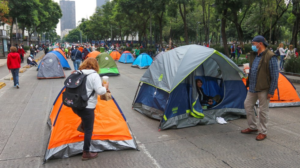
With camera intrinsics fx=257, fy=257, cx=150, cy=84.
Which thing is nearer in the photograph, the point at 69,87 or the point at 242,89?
the point at 69,87

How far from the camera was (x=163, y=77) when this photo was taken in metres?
6.31

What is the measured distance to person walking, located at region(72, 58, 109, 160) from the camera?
392cm

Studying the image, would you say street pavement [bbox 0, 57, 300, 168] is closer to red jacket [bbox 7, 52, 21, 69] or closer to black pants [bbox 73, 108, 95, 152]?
black pants [bbox 73, 108, 95, 152]

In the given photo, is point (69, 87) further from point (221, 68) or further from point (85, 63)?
point (221, 68)

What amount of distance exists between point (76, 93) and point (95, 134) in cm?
111

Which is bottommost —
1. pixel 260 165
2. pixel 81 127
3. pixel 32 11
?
pixel 260 165

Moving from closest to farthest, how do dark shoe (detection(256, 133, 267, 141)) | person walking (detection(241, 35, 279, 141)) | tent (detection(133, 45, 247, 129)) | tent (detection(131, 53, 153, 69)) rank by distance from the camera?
person walking (detection(241, 35, 279, 141)), dark shoe (detection(256, 133, 267, 141)), tent (detection(133, 45, 247, 129)), tent (detection(131, 53, 153, 69))

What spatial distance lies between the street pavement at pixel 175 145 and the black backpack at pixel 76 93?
1.06m

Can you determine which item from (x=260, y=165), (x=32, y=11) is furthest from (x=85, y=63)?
(x=32, y=11)

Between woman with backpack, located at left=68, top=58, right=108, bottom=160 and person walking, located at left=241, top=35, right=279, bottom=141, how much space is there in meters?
3.03

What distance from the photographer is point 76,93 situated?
3.86m

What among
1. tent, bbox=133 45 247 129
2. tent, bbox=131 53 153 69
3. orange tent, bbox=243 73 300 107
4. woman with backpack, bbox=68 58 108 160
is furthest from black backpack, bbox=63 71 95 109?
tent, bbox=131 53 153 69

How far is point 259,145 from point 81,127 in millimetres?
3356

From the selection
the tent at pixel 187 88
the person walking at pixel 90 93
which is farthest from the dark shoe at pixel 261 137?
the person walking at pixel 90 93
